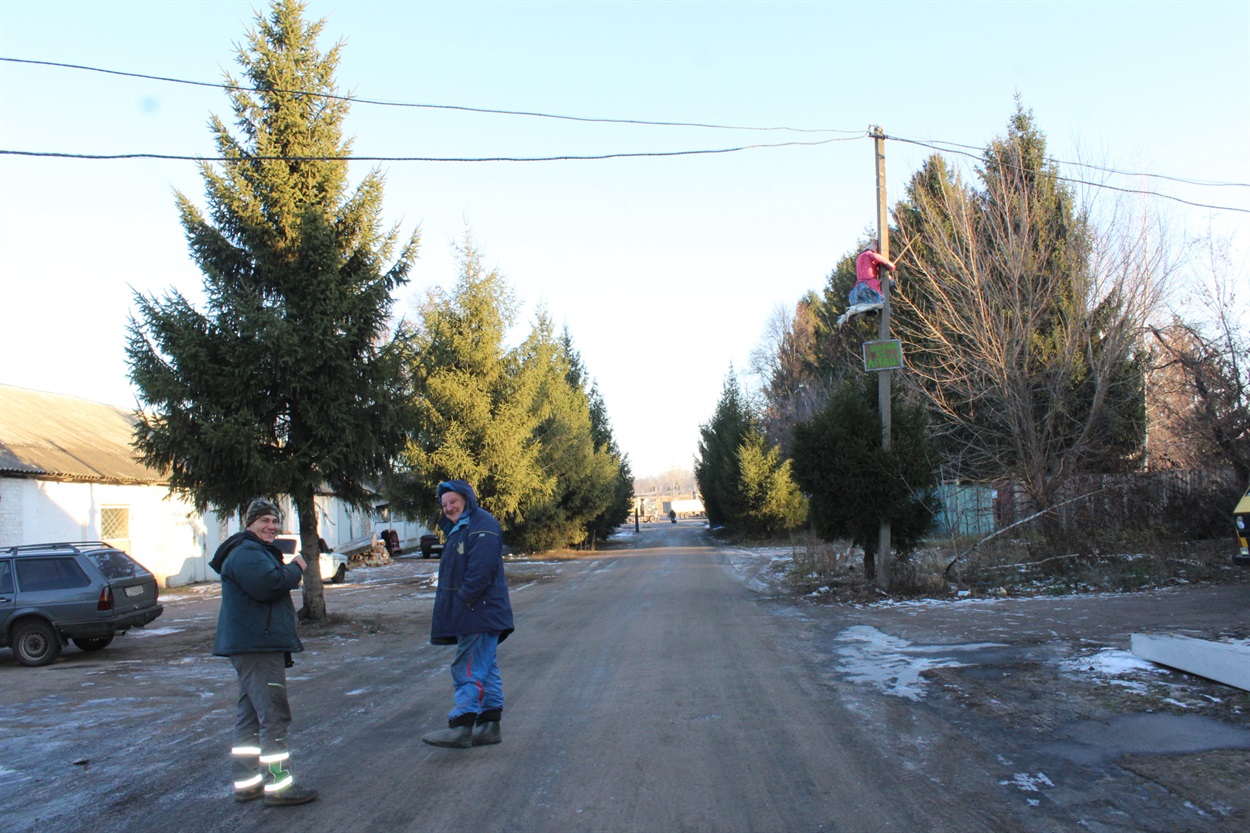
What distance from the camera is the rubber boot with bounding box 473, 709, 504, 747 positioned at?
6.03m

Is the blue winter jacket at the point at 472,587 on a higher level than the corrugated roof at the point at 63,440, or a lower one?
lower

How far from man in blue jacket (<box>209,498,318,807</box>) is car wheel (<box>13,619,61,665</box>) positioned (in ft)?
26.8

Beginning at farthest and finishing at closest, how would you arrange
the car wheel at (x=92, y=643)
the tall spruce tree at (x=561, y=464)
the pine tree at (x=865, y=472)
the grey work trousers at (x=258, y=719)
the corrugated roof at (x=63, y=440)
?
the tall spruce tree at (x=561, y=464)
the corrugated roof at (x=63, y=440)
the pine tree at (x=865, y=472)
the car wheel at (x=92, y=643)
the grey work trousers at (x=258, y=719)

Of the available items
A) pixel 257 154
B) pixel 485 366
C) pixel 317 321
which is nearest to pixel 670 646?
pixel 317 321

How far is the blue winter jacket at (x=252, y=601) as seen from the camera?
5.05 m

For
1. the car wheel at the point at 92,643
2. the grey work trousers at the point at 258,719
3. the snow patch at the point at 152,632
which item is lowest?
the snow patch at the point at 152,632

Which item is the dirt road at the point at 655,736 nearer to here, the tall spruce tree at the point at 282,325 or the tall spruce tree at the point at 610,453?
the tall spruce tree at the point at 282,325

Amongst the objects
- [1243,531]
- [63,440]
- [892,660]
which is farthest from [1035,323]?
[63,440]

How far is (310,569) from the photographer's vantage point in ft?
46.4

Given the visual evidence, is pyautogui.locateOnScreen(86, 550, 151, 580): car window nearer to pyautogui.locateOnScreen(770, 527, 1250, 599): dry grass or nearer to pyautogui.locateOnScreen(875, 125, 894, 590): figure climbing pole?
pyautogui.locateOnScreen(770, 527, 1250, 599): dry grass

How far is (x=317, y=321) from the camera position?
13.1 metres

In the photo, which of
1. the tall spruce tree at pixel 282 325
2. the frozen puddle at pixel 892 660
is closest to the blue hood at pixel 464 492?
the frozen puddle at pixel 892 660

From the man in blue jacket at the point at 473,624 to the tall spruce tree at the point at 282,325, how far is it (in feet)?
24.6

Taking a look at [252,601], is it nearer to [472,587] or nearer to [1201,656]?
[472,587]
